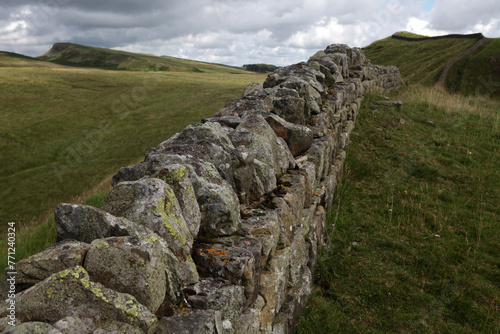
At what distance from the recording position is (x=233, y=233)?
3934mm

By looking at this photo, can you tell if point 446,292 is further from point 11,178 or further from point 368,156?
point 11,178

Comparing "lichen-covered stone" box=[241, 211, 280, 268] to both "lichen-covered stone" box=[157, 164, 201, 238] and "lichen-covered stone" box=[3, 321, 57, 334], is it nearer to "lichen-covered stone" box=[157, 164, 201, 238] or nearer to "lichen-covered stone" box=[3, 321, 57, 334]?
"lichen-covered stone" box=[157, 164, 201, 238]

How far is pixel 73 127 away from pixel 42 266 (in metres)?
34.6

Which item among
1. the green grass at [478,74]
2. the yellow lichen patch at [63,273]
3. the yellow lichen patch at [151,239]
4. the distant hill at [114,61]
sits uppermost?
the distant hill at [114,61]

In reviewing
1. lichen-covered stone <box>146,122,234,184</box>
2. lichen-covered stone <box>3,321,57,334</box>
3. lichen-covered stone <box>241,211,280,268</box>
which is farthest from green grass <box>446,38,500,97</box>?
lichen-covered stone <box>3,321,57,334</box>

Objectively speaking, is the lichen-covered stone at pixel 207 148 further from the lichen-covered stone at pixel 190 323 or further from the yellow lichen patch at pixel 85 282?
the yellow lichen patch at pixel 85 282

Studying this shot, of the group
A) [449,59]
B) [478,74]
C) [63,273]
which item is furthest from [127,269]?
[449,59]

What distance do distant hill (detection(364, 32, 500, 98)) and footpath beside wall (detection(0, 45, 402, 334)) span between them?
151 feet

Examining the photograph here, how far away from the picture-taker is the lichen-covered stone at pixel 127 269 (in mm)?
2494

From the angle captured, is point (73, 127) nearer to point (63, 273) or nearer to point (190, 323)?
point (63, 273)

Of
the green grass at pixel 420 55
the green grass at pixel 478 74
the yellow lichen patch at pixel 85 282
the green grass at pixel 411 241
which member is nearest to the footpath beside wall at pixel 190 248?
the yellow lichen patch at pixel 85 282

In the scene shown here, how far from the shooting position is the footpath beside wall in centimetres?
233

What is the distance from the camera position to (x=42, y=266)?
2.55 m

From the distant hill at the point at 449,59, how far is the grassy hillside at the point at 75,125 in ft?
94.0
